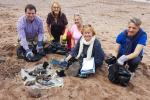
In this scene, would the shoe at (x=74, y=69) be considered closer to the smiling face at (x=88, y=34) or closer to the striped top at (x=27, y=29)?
the smiling face at (x=88, y=34)

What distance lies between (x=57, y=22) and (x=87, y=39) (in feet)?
4.36

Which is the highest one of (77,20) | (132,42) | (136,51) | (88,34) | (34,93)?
(77,20)

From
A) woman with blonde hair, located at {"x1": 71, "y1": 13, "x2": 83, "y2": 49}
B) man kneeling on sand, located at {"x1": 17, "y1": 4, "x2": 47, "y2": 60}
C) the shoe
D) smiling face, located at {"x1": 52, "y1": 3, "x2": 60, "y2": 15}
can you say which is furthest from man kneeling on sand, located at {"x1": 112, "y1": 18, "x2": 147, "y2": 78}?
man kneeling on sand, located at {"x1": 17, "y1": 4, "x2": 47, "y2": 60}

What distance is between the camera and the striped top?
2.92 meters

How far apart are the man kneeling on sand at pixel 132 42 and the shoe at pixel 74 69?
2.51 ft

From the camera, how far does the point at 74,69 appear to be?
2574 mm

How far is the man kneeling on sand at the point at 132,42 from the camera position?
7.25 ft

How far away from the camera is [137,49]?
2301 mm

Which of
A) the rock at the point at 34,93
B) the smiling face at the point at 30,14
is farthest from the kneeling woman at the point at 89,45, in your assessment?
the smiling face at the point at 30,14

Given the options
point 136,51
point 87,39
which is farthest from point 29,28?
point 136,51

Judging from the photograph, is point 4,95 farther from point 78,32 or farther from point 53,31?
point 53,31

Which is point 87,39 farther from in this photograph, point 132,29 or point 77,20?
point 132,29

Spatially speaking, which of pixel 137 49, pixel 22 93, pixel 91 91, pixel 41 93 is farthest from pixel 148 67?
pixel 22 93

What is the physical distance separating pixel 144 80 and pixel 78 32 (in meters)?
1.69
